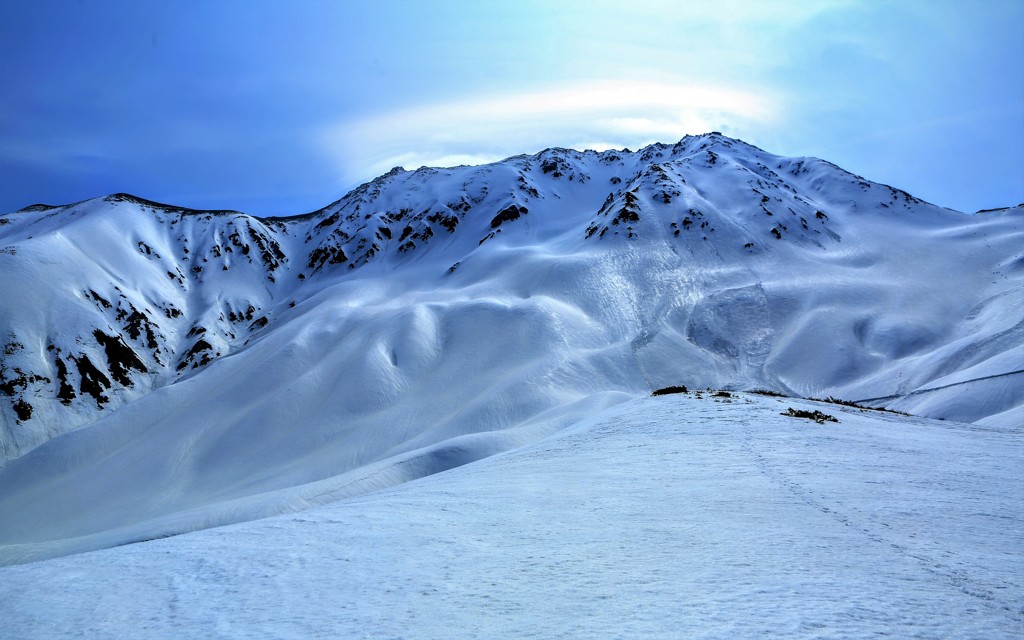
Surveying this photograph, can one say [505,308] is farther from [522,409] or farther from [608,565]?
[608,565]

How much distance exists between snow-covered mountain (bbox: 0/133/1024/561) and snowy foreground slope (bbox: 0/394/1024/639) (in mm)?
14699

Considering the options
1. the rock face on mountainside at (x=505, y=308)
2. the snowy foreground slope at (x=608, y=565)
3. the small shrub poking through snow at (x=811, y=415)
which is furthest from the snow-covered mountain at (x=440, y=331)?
the snowy foreground slope at (x=608, y=565)

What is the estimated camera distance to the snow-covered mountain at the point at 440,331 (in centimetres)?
4541

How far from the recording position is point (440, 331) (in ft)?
226

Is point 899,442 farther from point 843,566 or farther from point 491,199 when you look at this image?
point 491,199

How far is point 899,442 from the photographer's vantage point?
41.8 ft

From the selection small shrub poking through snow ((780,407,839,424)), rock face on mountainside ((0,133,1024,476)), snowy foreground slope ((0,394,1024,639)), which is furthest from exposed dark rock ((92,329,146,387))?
small shrub poking through snow ((780,407,839,424))

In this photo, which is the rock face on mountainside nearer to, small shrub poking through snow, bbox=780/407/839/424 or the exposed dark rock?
the exposed dark rock

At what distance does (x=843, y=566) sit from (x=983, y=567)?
1.47 meters

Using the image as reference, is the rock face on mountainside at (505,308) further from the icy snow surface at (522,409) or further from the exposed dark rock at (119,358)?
the icy snow surface at (522,409)

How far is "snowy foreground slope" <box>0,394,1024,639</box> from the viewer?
497 cm

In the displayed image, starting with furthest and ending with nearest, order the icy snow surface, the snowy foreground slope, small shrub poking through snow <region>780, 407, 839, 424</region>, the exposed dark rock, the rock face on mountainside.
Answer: the exposed dark rock < the rock face on mountainside < small shrub poking through snow <region>780, 407, 839, 424</region> < the icy snow surface < the snowy foreground slope

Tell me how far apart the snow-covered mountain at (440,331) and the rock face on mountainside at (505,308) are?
393mm

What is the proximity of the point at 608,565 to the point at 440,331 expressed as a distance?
2496 inches
